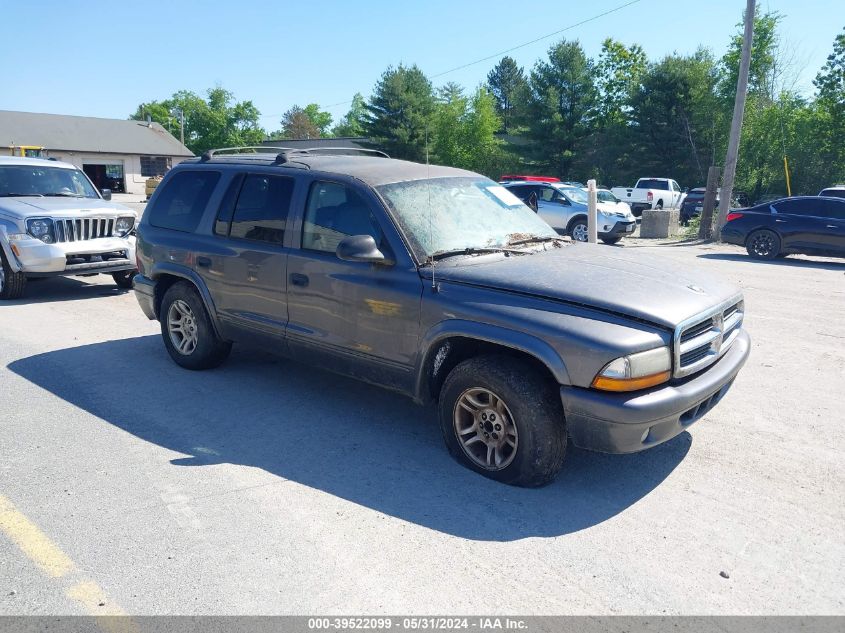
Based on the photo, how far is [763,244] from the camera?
14922 millimetres

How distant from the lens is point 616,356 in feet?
11.3

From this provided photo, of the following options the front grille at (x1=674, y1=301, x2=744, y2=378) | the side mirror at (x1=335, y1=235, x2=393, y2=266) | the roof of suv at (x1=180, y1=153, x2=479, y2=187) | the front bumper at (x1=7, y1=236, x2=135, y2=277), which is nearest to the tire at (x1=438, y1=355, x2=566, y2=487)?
the front grille at (x1=674, y1=301, x2=744, y2=378)

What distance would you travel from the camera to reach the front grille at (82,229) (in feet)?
30.7

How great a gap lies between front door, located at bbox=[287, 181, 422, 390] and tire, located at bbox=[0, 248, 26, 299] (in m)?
6.32

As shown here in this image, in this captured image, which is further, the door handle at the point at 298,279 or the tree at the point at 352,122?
the tree at the point at 352,122

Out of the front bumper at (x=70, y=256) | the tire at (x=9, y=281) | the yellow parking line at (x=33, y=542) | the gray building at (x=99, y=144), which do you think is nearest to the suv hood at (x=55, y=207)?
the front bumper at (x=70, y=256)

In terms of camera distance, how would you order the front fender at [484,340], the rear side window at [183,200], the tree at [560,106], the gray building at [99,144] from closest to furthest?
the front fender at [484,340]
the rear side window at [183,200]
the tree at [560,106]
the gray building at [99,144]

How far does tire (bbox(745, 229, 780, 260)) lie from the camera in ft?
48.1

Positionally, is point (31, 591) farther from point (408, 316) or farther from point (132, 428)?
point (408, 316)

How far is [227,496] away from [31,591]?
1075mm

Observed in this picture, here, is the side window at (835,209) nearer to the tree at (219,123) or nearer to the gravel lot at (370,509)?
the gravel lot at (370,509)

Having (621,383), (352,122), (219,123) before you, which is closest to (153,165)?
(219,123)

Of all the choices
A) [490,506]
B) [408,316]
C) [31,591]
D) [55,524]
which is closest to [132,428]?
[55,524]

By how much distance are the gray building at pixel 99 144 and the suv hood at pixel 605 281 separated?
195ft
